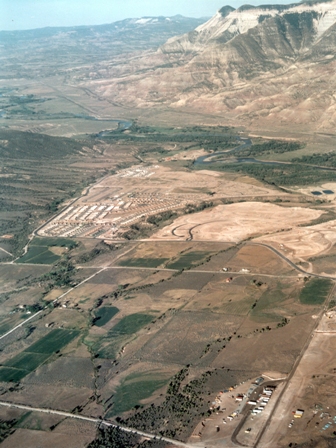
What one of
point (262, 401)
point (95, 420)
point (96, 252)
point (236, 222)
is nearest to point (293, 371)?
point (262, 401)

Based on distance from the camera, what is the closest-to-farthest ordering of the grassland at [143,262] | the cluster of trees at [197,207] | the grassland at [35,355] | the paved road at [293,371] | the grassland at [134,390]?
the paved road at [293,371]
the grassland at [134,390]
the grassland at [35,355]
the grassland at [143,262]
the cluster of trees at [197,207]

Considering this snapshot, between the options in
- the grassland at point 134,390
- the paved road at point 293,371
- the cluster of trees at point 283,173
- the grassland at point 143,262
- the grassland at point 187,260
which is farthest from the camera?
the cluster of trees at point 283,173

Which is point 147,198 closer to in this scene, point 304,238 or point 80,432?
point 304,238

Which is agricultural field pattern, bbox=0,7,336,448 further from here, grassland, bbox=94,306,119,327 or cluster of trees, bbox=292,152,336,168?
cluster of trees, bbox=292,152,336,168

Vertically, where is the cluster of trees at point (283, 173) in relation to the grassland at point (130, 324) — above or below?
below

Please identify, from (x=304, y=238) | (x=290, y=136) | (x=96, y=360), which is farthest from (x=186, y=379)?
(x=290, y=136)

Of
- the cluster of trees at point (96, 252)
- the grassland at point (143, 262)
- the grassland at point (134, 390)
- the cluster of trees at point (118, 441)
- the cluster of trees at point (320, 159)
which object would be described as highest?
the cluster of trees at point (96, 252)

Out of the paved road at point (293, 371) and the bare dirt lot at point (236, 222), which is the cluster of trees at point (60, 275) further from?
the paved road at point (293, 371)

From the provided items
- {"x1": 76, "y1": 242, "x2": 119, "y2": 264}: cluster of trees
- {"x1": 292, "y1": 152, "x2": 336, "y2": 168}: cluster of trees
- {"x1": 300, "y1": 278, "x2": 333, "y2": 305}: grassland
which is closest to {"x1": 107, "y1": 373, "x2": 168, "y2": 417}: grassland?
{"x1": 300, "y1": 278, "x2": 333, "y2": 305}: grassland

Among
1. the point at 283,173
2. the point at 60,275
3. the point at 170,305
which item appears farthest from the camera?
the point at 283,173

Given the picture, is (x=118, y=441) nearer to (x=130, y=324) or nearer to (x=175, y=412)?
(x=175, y=412)

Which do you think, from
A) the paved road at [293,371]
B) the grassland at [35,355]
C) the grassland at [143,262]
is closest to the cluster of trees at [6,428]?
the grassland at [35,355]
